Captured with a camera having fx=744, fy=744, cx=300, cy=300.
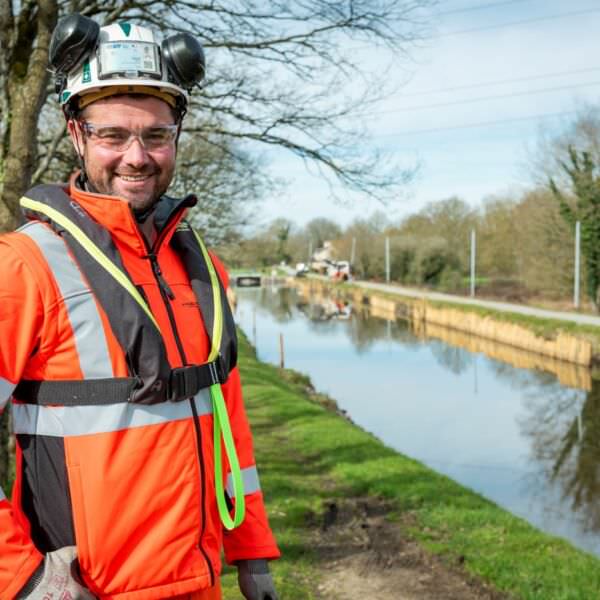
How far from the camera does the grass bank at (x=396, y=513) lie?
574 centimetres

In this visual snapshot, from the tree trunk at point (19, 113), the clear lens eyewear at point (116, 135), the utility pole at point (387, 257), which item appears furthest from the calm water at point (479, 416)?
the utility pole at point (387, 257)

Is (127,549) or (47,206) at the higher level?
(47,206)

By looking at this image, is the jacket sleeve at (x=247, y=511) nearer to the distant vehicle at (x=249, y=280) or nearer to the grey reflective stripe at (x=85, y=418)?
the grey reflective stripe at (x=85, y=418)

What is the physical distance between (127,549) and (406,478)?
7525 mm

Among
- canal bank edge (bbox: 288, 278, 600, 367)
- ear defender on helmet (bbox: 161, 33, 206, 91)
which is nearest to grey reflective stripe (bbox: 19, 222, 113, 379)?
ear defender on helmet (bbox: 161, 33, 206, 91)

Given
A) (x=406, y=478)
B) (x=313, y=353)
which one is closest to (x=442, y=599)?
(x=406, y=478)

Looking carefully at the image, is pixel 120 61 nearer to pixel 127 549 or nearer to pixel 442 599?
pixel 127 549

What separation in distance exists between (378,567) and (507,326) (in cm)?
2329

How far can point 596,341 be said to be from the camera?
72.5 ft

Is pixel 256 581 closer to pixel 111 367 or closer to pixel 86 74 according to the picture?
pixel 111 367

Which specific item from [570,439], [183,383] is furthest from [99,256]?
[570,439]

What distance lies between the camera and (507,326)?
92.3 ft

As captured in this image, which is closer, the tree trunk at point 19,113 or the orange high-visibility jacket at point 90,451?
the orange high-visibility jacket at point 90,451

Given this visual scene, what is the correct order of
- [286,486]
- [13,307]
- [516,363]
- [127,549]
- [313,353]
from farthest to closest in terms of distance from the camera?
[313,353] → [516,363] → [286,486] → [127,549] → [13,307]
